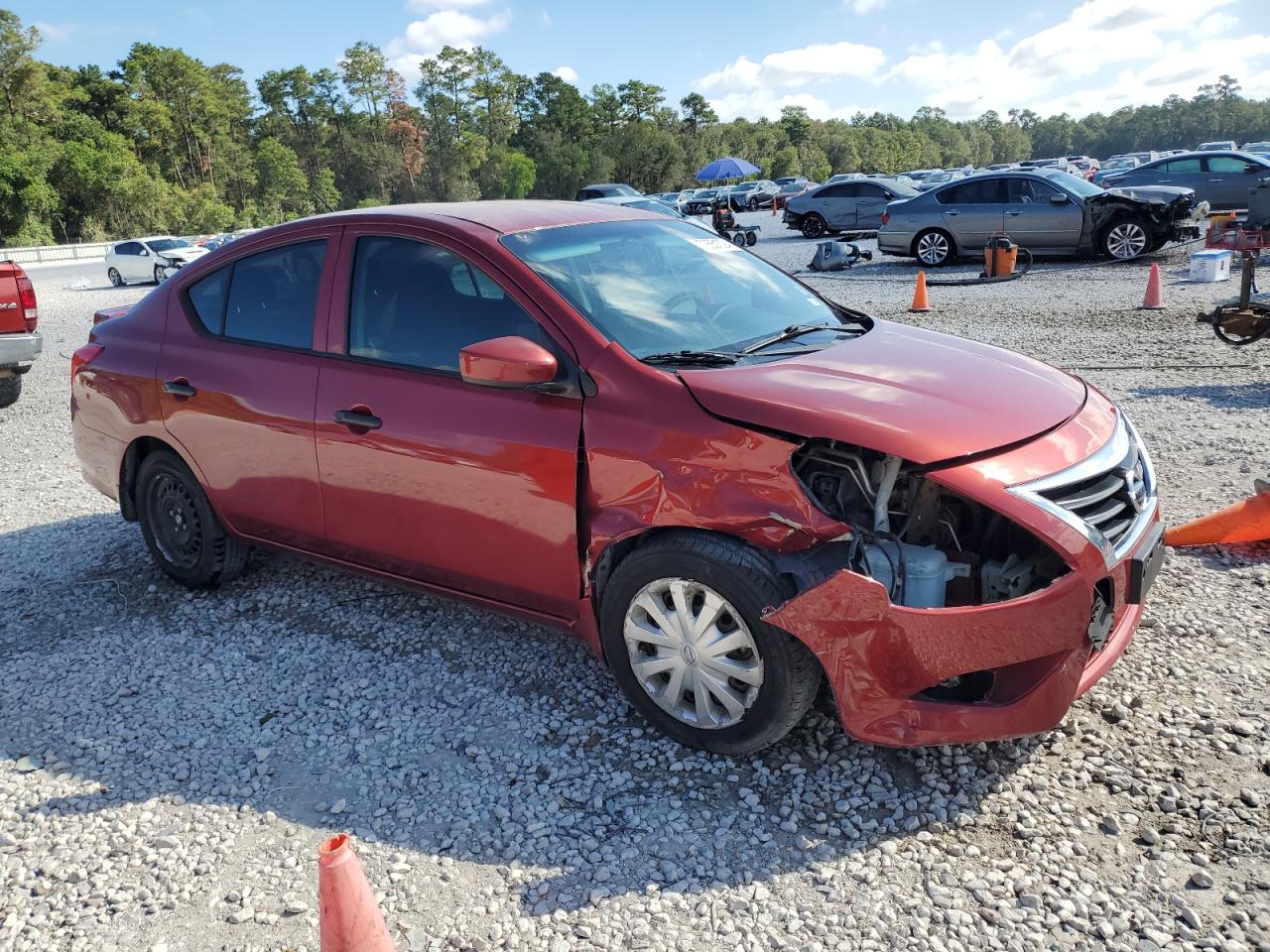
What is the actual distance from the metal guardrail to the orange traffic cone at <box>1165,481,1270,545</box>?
4601 centimetres

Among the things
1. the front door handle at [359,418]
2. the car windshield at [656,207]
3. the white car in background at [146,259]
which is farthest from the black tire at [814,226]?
the front door handle at [359,418]

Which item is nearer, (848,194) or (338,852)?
(338,852)

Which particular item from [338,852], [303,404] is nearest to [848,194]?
[303,404]

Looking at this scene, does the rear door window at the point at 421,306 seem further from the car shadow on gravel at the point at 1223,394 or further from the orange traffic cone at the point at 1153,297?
the orange traffic cone at the point at 1153,297

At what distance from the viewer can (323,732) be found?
3590 millimetres

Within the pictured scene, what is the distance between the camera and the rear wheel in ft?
57.9

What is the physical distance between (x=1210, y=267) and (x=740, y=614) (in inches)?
551

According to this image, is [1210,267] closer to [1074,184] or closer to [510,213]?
[1074,184]

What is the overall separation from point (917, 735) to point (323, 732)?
209cm

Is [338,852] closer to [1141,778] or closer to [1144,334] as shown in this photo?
[1141,778]

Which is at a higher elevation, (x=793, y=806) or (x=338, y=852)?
(x=338, y=852)

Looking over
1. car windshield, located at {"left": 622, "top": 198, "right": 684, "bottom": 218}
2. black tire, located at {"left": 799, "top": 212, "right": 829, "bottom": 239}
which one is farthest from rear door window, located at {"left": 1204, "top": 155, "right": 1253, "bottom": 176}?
car windshield, located at {"left": 622, "top": 198, "right": 684, "bottom": 218}

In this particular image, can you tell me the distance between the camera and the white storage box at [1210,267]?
14055 millimetres

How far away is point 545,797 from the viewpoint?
3.13 m
